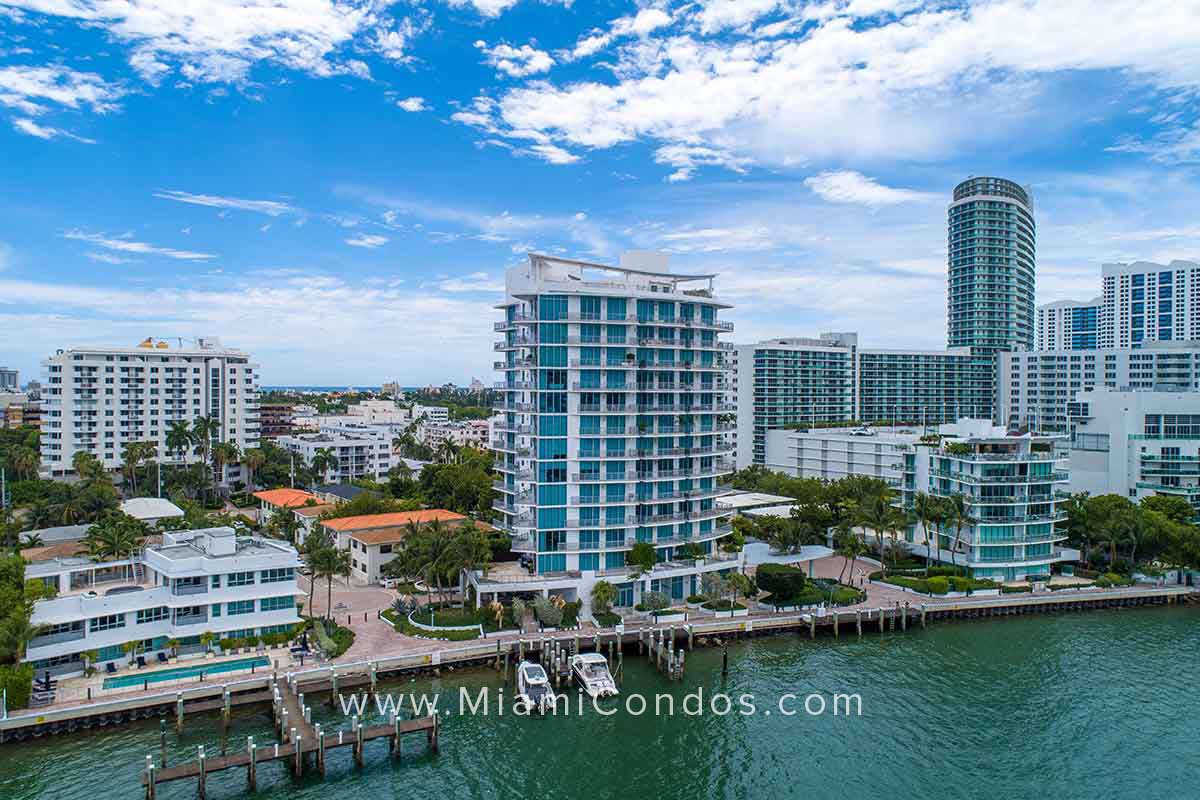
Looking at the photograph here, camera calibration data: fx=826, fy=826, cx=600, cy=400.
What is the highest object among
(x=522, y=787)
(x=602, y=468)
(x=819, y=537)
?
(x=602, y=468)

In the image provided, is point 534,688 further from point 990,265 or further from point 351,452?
point 990,265

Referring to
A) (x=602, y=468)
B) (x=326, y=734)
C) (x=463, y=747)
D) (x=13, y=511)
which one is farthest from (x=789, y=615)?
(x=13, y=511)

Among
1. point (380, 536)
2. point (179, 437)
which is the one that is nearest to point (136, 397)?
point (179, 437)

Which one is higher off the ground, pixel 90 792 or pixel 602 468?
pixel 602 468

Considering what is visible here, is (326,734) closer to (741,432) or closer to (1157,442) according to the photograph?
(1157,442)

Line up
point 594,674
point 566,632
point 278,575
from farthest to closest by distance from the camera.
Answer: point 566,632, point 278,575, point 594,674

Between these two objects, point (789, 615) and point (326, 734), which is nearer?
point (326, 734)

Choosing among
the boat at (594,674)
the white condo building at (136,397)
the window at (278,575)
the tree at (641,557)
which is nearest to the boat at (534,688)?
the boat at (594,674)

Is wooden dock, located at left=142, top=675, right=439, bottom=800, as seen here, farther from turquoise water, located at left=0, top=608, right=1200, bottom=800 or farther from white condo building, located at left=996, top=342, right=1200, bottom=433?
white condo building, located at left=996, top=342, right=1200, bottom=433
